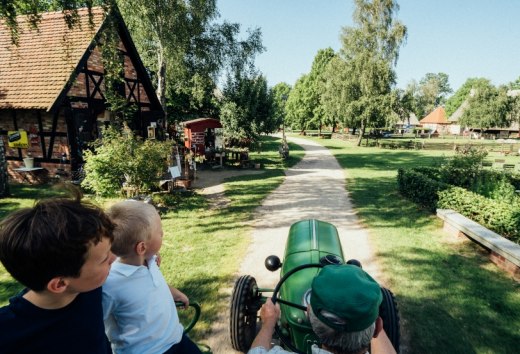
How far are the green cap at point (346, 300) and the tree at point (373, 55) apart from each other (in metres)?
31.3

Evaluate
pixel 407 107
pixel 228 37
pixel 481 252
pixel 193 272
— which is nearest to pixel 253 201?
pixel 193 272

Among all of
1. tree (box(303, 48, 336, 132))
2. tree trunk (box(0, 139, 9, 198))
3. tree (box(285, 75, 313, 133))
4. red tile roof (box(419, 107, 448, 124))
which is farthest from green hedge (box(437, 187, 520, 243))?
red tile roof (box(419, 107, 448, 124))

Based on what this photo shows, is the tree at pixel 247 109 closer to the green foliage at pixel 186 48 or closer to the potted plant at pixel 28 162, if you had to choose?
the green foliage at pixel 186 48

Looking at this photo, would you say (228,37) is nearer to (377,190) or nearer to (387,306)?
(377,190)

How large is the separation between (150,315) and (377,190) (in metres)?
12.1

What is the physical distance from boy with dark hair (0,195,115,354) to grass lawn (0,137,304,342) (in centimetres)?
290

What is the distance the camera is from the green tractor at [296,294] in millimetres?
2645

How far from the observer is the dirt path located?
5.31 m

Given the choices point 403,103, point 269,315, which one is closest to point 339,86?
point 403,103

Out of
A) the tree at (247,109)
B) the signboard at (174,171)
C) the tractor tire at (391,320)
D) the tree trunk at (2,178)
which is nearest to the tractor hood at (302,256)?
the tractor tire at (391,320)

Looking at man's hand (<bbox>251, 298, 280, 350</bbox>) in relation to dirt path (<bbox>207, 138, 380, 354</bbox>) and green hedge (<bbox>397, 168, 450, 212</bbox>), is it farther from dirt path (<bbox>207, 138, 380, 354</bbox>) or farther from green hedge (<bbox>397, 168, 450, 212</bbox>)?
green hedge (<bbox>397, 168, 450, 212</bbox>)

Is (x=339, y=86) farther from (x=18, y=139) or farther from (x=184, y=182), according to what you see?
(x=18, y=139)

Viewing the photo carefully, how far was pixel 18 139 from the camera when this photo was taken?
41.6 ft

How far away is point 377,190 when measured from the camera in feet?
41.4
